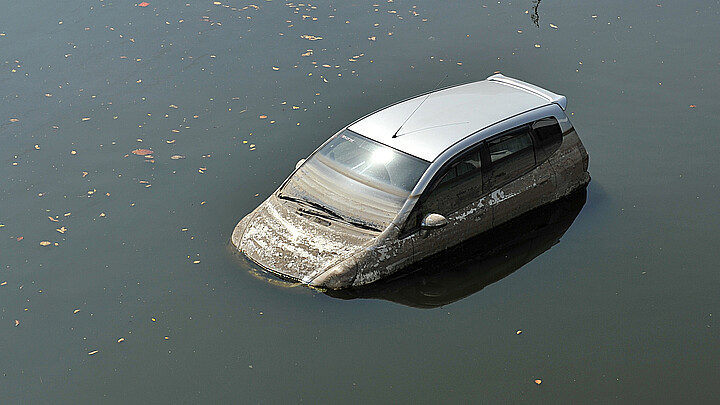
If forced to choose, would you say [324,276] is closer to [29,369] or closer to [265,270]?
[265,270]

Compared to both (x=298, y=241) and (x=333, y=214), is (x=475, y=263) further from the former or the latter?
(x=298, y=241)

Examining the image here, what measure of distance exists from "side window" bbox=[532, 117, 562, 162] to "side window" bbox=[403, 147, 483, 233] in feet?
3.67

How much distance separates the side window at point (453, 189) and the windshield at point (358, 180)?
224 millimetres

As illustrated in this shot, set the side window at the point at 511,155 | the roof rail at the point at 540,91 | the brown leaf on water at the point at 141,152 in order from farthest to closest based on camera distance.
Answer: the brown leaf on water at the point at 141,152 → the roof rail at the point at 540,91 → the side window at the point at 511,155

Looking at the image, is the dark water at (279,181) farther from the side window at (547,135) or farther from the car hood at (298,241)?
the side window at (547,135)

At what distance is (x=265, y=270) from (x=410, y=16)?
9525 mm

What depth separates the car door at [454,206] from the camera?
30.4 ft

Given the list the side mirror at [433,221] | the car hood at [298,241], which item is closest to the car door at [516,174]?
the side mirror at [433,221]

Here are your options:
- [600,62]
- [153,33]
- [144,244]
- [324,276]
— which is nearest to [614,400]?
[324,276]

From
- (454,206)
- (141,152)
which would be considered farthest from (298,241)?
(141,152)

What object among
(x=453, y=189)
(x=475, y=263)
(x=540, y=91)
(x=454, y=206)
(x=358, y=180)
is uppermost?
(x=540, y=91)

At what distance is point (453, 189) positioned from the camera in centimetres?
948

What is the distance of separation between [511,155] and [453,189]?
1073 mm

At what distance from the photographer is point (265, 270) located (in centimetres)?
941
